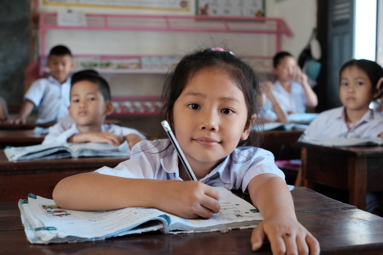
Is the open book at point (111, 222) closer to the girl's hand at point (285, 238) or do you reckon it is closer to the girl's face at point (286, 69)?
the girl's hand at point (285, 238)

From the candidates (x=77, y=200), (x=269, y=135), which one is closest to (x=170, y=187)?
(x=77, y=200)

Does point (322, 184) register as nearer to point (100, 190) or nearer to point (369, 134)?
point (369, 134)

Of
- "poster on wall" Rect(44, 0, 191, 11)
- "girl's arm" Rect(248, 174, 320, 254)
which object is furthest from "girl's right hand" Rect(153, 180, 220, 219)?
"poster on wall" Rect(44, 0, 191, 11)

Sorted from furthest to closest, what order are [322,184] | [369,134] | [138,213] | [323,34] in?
[323,34] → [369,134] → [322,184] → [138,213]

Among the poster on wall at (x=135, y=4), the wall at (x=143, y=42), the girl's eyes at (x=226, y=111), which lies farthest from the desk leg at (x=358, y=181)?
the poster on wall at (x=135, y=4)

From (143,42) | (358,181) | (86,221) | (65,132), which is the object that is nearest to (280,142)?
(358,181)

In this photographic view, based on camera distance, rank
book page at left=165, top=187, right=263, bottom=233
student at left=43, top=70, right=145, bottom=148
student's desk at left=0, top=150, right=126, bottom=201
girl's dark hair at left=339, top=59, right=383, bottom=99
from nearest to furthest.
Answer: book page at left=165, top=187, right=263, bottom=233 → student's desk at left=0, top=150, right=126, bottom=201 → student at left=43, top=70, right=145, bottom=148 → girl's dark hair at left=339, top=59, right=383, bottom=99

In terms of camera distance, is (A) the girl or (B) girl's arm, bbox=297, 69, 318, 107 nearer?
(A) the girl

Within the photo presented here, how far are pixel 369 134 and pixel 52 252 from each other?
2.31 m

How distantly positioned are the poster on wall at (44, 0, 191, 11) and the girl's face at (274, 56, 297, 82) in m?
1.39

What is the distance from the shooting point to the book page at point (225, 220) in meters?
0.82

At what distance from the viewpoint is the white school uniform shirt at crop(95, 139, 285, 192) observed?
3.82ft

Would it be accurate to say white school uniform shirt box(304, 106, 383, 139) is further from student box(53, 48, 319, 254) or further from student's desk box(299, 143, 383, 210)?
student box(53, 48, 319, 254)

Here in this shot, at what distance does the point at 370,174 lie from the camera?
218cm
